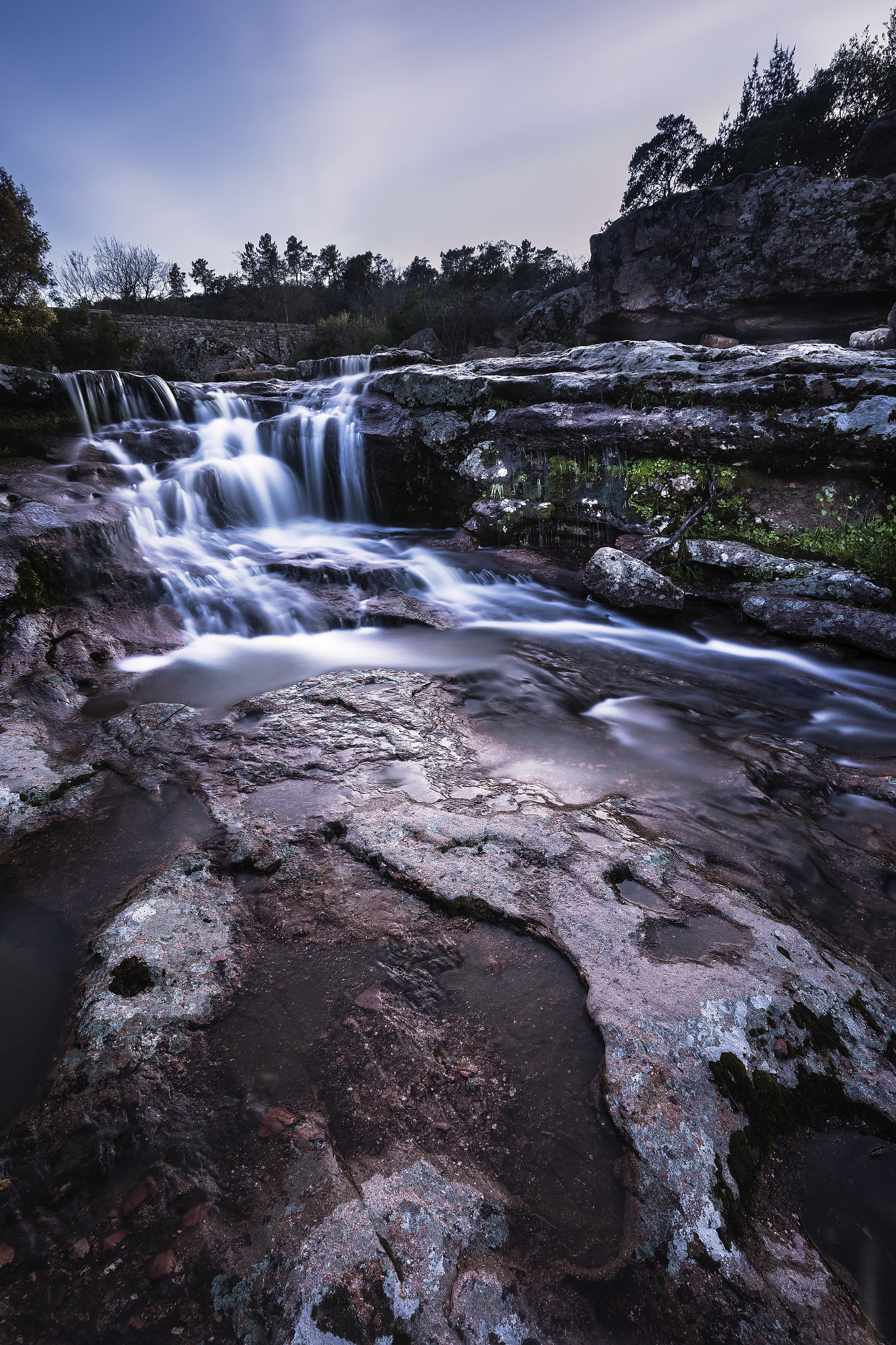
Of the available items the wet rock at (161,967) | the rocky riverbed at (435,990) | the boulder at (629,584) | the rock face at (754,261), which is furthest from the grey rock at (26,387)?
the rock face at (754,261)

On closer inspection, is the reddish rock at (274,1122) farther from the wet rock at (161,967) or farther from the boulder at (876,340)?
the boulder at (876,340)

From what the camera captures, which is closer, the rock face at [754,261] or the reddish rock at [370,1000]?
the reddish rock at [370,1000]

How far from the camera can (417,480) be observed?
329 inches

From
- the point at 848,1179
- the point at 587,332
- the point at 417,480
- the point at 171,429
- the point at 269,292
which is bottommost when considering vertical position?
the point at 848,1179

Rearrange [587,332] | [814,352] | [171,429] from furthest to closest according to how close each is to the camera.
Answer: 1. [587,332]
2. [171,429]
3. [814,352]

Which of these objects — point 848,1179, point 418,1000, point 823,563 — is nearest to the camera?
point 848,1179

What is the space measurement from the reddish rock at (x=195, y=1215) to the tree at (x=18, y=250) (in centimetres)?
1624

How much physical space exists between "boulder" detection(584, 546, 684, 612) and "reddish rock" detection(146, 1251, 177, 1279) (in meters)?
5.82

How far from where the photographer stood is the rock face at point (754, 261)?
1319 centimetres

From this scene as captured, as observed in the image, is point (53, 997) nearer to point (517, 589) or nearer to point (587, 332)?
point (517, 589)

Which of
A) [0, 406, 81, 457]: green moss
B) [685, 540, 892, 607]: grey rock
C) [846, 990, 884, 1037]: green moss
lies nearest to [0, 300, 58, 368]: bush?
[0, 406, 81, 457]: green moss

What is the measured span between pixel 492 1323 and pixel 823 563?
21.0 feet

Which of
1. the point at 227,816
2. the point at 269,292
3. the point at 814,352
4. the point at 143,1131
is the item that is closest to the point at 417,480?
the point at 814,352

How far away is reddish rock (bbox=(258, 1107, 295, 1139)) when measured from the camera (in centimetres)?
134
